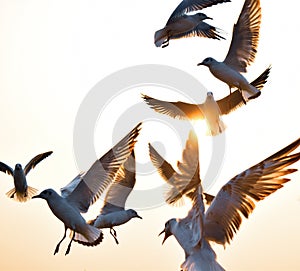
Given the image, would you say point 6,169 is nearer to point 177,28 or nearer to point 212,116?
point 212,116

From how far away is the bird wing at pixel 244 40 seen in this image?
14.1m

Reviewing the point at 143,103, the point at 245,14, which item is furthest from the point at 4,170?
the point at 245,14

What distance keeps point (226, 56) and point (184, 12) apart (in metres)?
1.41

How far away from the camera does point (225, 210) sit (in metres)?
10.3

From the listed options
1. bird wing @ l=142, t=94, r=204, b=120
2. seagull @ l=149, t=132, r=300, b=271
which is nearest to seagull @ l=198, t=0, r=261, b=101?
bird wing @ l=142, t=94, r=204, b=120

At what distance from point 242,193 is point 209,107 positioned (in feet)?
15.2

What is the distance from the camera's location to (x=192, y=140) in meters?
13.2

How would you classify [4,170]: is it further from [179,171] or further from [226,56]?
[226,56]

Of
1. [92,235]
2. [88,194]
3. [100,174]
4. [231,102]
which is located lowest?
[92,235]

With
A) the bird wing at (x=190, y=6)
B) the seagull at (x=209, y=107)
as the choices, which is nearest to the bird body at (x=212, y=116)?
the seagull at (x=209, y=107)

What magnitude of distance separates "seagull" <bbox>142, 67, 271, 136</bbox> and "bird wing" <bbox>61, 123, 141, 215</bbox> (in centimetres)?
220

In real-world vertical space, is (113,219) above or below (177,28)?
below

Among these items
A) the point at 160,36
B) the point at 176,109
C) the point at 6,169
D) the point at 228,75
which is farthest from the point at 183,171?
the point at 6,169

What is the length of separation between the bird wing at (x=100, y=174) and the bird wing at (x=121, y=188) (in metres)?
1.34
